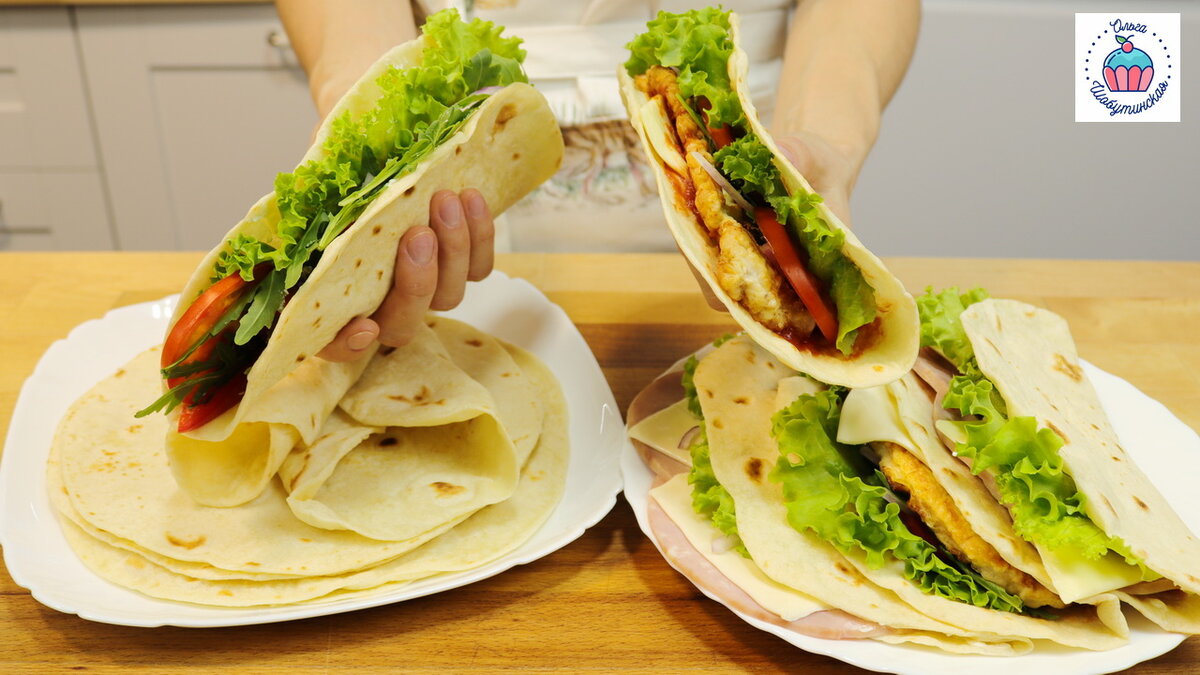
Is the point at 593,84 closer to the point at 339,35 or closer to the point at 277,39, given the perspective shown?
the point at 339,35

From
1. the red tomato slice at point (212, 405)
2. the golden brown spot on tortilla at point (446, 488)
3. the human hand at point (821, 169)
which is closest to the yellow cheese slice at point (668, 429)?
the human hand at point (821, 169)

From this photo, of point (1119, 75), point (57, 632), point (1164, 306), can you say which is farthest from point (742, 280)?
point (1119, 75)

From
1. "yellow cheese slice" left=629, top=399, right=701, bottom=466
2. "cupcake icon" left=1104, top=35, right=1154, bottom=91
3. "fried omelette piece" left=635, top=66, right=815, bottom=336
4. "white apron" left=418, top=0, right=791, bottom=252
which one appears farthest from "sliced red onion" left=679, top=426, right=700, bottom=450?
"cupcake icon" left=1104, top=35, right=1154, bottom=91

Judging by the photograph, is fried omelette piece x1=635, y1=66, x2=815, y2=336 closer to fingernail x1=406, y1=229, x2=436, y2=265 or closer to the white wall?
fingernail x1=406, y1=229, x2=436, y2=265

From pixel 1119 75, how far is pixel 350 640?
12.9ft

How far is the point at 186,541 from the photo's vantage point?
178 cm

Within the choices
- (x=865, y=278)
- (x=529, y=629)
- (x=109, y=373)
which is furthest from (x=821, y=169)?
(x=109, y=373)

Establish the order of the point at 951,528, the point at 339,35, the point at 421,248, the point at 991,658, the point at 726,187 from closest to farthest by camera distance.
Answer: the point at 991,658 < the point at 951,528 < the point at 726,187 < the point at 421,248 < the point at 339,35

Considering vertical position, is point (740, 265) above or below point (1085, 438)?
above

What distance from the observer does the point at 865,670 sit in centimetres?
161

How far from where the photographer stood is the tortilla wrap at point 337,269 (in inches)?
67.0

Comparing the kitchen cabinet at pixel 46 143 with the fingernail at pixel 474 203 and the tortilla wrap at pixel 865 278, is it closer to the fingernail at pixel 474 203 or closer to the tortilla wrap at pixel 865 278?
the fingernail at pixel 474 203

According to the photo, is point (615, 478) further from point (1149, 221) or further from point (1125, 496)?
point (1149, 221)

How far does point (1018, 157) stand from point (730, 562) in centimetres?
380
